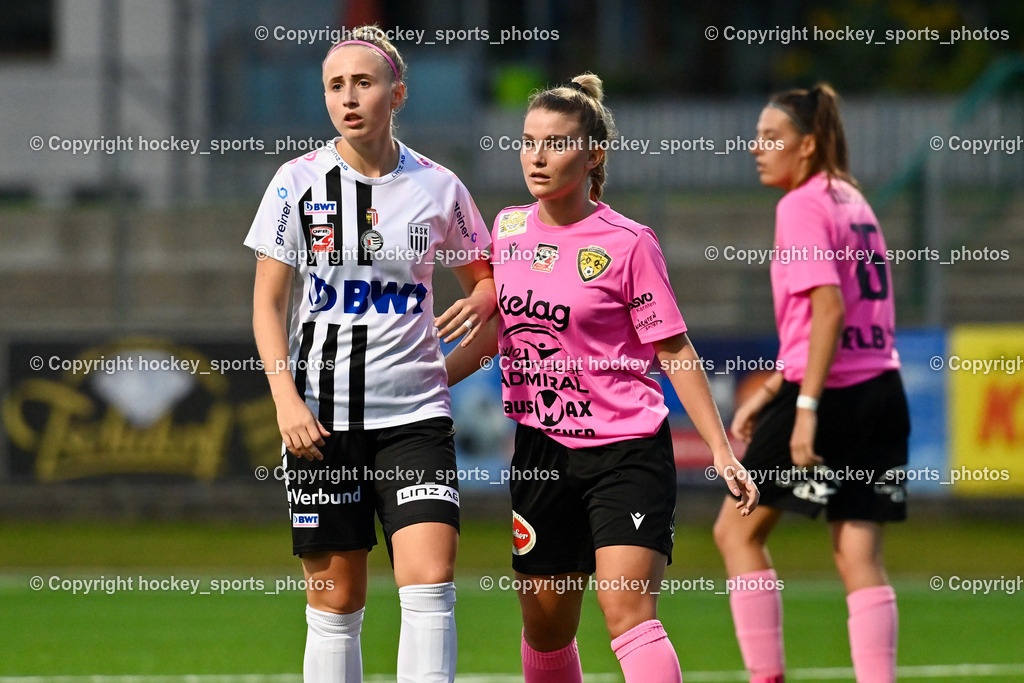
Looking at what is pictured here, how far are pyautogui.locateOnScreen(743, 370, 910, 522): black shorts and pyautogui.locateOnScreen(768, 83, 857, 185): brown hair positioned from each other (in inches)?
31.0

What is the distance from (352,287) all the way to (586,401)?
0.77 meters

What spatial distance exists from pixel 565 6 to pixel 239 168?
7.93m

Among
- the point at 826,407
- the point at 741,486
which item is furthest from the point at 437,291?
the point at 741,486

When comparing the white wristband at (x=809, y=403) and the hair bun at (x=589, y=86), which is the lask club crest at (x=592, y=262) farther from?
the white wristband at (x=809, y=403)

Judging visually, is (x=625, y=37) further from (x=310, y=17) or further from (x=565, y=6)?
(x=310, y=17)

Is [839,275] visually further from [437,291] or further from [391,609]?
[437,291]

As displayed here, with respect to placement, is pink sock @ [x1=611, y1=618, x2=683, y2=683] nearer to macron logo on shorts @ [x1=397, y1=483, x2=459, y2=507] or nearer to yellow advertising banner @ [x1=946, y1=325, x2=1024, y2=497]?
macron logo on shorts @ [x1=397, y1=483, x2=459, y2=507]

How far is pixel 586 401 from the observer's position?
14.0 feet

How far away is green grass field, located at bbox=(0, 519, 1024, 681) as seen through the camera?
6613 mm

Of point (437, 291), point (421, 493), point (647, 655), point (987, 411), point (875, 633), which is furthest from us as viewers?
point (437, 291)

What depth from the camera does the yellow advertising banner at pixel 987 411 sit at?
38.4ft

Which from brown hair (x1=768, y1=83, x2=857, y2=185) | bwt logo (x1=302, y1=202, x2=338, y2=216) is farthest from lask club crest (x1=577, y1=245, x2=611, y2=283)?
brown hair (x1=768, y1=83, x2=857, y2=185)

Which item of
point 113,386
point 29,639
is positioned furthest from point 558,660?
point 113,386

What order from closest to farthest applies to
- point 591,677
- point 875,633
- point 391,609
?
1. point 875,633
2. point 591,677
3. point 391,609
